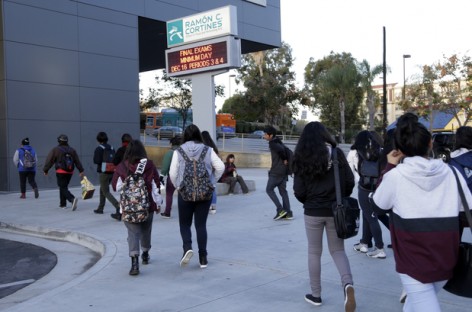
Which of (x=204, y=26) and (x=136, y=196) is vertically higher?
(x=204, y=26)

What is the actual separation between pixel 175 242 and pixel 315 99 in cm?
4754

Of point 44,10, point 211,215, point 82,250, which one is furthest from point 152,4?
point 82,250

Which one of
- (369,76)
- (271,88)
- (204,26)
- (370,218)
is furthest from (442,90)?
(370,218)

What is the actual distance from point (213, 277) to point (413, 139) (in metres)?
3.31

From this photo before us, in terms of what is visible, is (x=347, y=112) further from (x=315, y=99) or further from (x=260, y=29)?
(x=260, y=29)

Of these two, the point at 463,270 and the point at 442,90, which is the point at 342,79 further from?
the point at 463,270

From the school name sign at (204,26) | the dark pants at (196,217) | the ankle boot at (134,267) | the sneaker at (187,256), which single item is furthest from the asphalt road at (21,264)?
the school name sign at (204,26)

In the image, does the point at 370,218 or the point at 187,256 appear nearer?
the point at 187,256

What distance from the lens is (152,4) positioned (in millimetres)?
20031

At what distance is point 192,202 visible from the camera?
5.96m

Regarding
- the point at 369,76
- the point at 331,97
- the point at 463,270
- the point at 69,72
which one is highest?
the point at 369,76

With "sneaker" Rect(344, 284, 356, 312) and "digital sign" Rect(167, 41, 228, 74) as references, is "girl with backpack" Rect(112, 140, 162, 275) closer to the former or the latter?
"sneaker" Rect(344, 284, 356, 312)

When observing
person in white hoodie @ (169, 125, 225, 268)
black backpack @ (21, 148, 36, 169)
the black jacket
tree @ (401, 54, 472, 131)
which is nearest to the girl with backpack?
person in white hoodie @ (169, 125, 225, 268)

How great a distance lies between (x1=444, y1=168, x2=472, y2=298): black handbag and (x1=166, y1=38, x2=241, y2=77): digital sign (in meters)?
10.7
